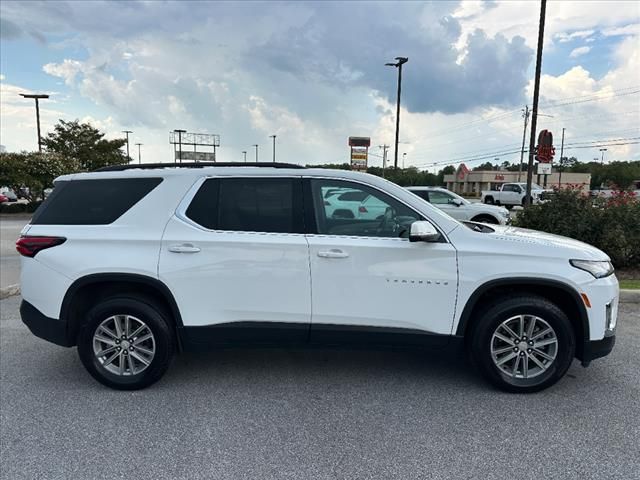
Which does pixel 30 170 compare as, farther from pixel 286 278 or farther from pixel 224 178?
pixel 286 278

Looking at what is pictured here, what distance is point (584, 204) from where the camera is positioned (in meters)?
8.13

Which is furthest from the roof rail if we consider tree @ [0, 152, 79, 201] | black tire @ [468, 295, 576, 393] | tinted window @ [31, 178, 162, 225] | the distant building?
the distant building

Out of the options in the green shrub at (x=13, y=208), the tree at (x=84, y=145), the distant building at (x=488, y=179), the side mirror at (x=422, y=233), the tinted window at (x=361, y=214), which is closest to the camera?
the side mirror at (x=422, y=233)

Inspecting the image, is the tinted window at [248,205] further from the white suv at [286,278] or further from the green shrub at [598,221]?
the green shrub at [598,221]

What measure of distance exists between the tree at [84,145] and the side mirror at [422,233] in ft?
120

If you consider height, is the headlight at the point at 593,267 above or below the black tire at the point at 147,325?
above

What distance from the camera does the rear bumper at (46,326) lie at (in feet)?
11.9

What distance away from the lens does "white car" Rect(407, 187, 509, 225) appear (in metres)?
12.4

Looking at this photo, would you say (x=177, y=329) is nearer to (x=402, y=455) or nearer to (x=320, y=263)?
(x=320, y=263)

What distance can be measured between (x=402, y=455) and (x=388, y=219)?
5.52ft

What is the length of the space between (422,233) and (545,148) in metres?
11.3

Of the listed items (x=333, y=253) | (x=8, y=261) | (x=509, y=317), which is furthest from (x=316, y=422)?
(x=8, y=261)

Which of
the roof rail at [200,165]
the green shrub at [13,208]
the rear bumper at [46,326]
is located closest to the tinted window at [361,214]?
the roof rail at [200,165]

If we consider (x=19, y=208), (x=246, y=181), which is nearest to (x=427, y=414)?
(x=246, y=181)
